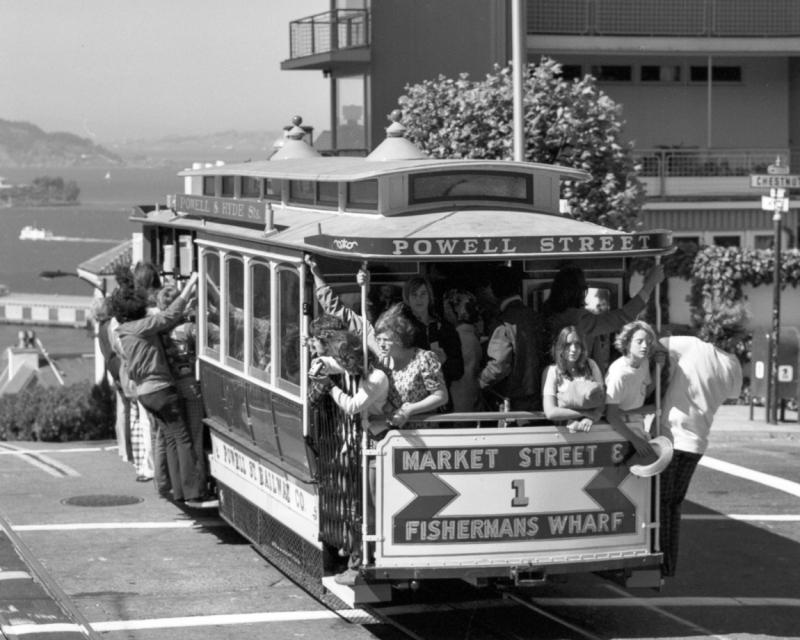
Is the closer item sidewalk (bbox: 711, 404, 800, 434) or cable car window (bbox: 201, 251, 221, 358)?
cable car window (bbox: 201, 251, 221, 358)

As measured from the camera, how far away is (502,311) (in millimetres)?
9664

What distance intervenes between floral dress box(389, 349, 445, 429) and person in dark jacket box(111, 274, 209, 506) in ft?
11.8

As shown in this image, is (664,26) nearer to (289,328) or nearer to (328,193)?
(328,193)

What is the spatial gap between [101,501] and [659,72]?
22.2m

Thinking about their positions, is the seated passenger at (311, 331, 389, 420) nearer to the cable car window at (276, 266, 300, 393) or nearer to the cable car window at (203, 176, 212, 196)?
the cable car window at (276, 266, 300, 393)

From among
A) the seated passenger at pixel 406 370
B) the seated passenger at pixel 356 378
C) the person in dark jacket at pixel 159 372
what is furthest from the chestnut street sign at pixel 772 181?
the seated passenger at pixel 356 378

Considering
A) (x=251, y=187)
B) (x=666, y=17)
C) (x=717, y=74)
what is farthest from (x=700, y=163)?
(x=251, y=187)

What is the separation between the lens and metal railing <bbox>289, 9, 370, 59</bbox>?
3119cm

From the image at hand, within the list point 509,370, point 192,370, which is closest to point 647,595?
point 509,370

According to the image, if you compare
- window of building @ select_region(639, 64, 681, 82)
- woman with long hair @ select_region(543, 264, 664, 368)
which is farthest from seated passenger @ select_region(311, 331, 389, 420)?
window of building @ select_region(639, 64, 681, 82)

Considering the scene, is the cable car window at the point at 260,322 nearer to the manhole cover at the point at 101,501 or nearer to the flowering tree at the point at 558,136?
the manhole cover at the point at 101,501

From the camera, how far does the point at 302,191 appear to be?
11.3 metres

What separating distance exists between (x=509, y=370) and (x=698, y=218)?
77.0 feet

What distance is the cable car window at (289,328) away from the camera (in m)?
10.0
